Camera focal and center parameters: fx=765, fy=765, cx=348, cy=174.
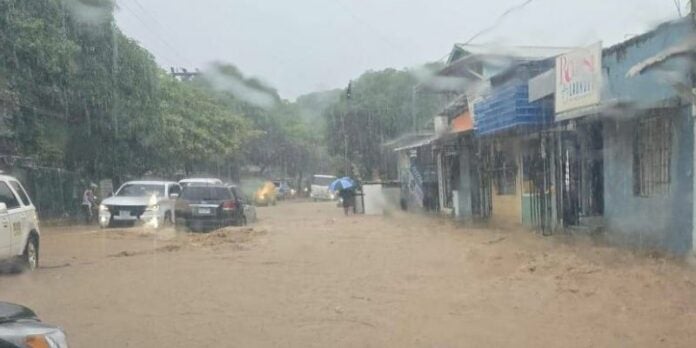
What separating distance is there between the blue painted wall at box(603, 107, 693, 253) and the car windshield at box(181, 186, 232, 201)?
1081cm

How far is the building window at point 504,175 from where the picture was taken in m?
19.5

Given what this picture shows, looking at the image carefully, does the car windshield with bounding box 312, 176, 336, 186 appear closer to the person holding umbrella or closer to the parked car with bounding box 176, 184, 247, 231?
the person holding umbrella

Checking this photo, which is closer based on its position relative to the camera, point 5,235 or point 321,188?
point 5,235

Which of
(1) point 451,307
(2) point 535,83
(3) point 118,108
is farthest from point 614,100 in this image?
(3) point 118,108

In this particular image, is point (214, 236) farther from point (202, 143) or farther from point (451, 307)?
point (202, 143)

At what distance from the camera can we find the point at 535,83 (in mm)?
14812

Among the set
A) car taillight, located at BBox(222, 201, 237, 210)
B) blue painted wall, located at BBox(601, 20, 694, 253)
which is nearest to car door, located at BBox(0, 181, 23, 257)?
car taillight, located at BBox(222, 201, 237, 210)

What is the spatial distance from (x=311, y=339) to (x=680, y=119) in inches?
260

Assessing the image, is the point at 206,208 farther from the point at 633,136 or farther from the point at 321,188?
the point at 321,188

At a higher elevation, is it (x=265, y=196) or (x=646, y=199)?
(x=646, y=199)

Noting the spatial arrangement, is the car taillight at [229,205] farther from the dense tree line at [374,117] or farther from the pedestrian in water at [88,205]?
the dense tree line at [374,117]

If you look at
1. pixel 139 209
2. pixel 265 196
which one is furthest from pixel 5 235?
pixel 265 196

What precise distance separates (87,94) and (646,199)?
18035 millimetres

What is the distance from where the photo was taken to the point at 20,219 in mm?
11656
